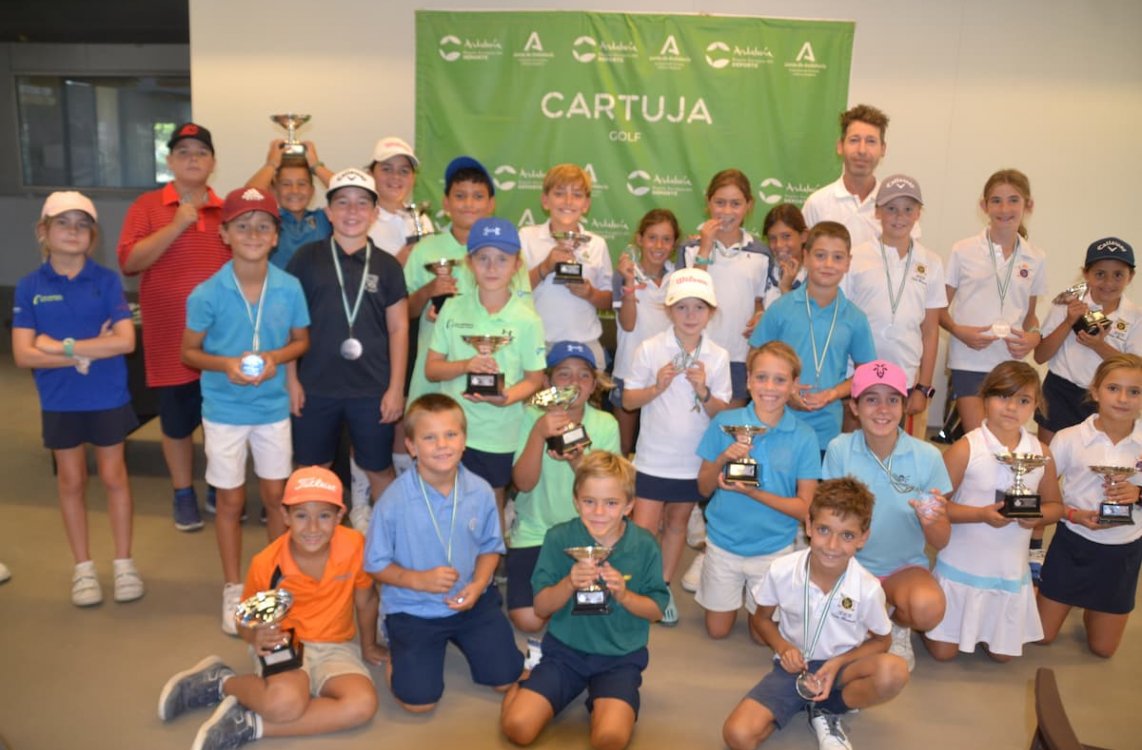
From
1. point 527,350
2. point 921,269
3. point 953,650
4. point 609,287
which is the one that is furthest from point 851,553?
point 609,287

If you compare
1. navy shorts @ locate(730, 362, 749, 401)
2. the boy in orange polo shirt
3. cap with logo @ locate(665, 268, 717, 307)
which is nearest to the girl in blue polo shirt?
the boy in orange polo shirt

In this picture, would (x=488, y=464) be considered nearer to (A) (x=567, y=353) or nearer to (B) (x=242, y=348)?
(A) (x=567, y=353)

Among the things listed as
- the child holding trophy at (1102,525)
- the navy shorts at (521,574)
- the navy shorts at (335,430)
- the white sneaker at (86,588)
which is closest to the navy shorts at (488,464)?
the navy shorts at (521,574)

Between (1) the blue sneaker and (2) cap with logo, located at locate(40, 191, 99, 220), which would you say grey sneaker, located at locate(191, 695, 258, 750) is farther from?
(2) cap with logo, located at locate(40, 191, 99, 220)

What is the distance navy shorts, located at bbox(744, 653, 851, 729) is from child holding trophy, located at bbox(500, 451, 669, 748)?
45 centimetres

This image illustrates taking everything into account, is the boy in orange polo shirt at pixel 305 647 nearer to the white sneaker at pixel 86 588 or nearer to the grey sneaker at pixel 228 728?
the grey sneaker at pixel 228 728

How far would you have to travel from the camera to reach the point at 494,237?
4.11 meters

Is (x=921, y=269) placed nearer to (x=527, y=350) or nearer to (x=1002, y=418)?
(x=1002, y=418)

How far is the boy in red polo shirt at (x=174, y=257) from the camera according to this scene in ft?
15.3

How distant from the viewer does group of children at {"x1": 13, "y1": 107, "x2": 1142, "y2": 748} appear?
342 cm

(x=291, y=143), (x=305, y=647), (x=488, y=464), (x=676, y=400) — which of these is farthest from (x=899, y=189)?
(x=305, y=647)

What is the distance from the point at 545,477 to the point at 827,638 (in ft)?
4.47

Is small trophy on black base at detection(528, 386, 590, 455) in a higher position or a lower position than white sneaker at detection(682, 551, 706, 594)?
higher

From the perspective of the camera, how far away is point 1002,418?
13.3 feet
